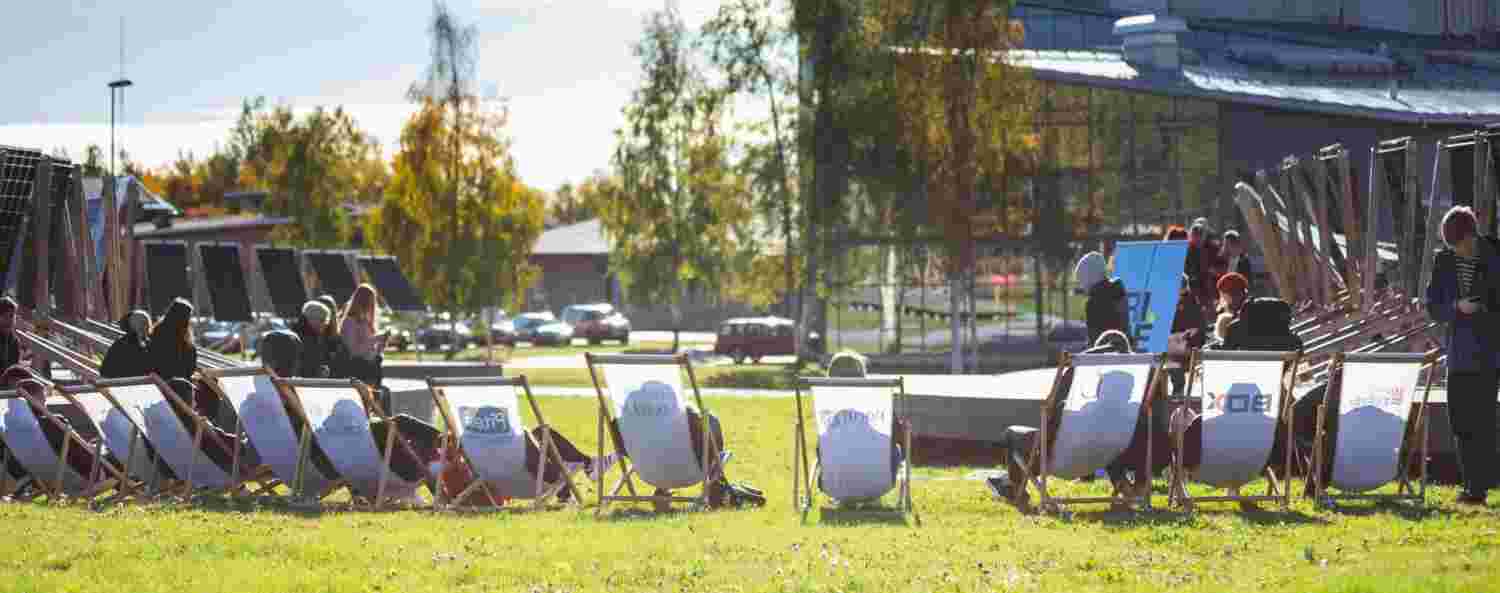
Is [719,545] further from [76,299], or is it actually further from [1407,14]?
[1407,14]

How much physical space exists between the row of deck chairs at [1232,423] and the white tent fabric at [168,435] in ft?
16.2

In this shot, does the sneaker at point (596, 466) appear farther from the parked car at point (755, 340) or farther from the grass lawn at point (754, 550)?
the parked car at point (755, 340)

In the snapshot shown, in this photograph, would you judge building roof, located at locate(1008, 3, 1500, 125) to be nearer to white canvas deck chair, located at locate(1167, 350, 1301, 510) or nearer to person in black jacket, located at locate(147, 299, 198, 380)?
person in black jacket, located at locate(147, 299, 198, 380)

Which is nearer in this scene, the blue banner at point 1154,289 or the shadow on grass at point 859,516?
the shadow on grass at point 859,516

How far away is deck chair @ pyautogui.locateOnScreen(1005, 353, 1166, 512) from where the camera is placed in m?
11.7

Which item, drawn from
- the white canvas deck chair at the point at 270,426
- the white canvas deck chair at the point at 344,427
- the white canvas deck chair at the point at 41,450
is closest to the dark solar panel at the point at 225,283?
the white canvas deck chair at the point at 41,450

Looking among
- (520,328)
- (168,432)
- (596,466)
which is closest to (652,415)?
(596,466)

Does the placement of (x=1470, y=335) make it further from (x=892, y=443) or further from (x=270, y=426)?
(x=270, y=426)

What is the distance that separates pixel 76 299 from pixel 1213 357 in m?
13.8

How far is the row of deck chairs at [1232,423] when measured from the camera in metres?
11.6

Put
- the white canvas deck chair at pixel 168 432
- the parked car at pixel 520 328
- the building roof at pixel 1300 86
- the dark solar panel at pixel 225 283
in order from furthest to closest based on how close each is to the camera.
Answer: the parked car at pixel 520 328 < the building roof at pixel 1300 86 < the dark solar panel at pixel 225 283 < the white canvas deck chair at pixel 168 432

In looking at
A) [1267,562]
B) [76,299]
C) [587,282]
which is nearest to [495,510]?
[1267,562]

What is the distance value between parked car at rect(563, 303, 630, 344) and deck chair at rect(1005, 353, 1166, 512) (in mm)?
64009

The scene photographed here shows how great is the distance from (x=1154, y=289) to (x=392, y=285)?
1015 inches
